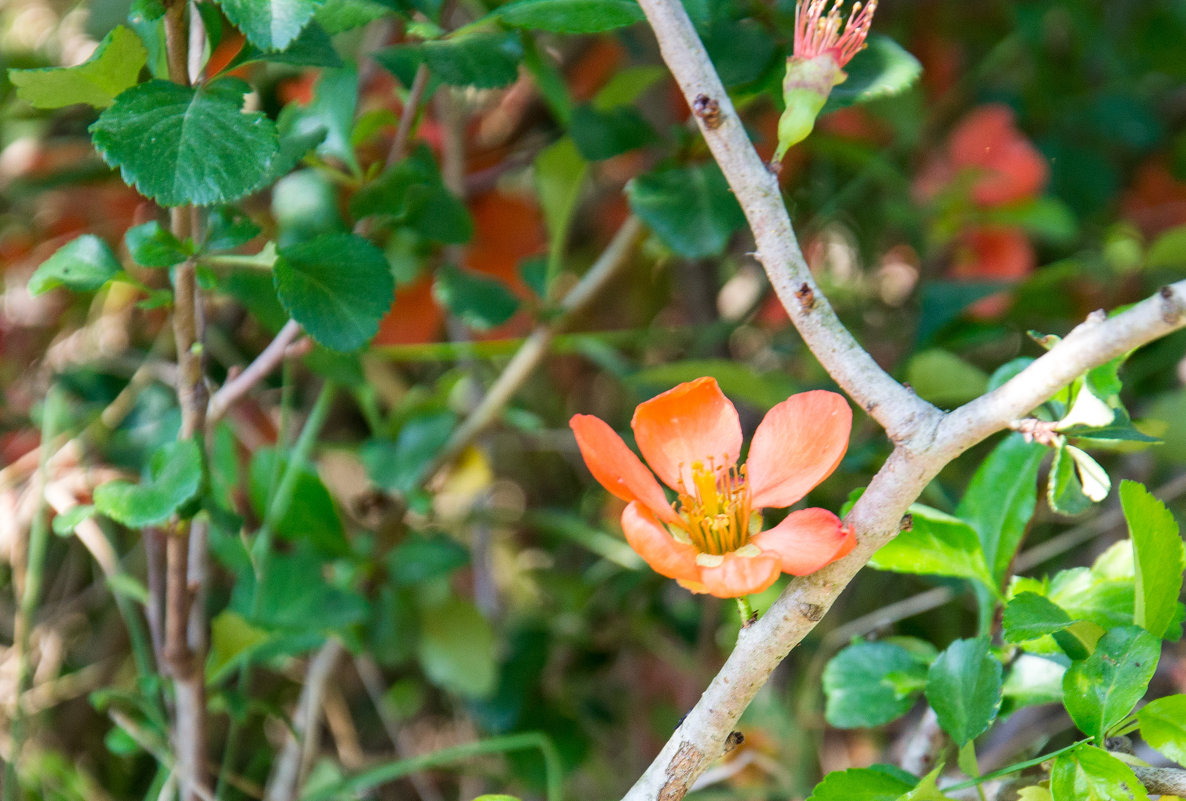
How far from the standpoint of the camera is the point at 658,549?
326mm

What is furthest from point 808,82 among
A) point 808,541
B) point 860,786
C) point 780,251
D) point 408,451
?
point 408,451

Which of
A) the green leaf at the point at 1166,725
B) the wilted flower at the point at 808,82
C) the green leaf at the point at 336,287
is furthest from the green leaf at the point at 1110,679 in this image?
the green leaf at the point at 336,287

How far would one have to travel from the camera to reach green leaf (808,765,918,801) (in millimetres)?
367

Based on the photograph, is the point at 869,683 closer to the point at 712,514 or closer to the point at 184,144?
the point at 712,514

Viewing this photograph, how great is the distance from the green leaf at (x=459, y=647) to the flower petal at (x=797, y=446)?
40 centimetres

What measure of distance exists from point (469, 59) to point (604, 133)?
5.3 inches

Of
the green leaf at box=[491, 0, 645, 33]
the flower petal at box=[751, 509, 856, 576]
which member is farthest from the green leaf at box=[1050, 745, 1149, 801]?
the green leaf at box=[491, 0, 645, 33]

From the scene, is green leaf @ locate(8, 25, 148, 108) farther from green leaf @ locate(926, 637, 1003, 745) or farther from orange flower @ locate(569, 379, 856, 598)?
green leaf @ locate(926, 637, 1003, 745)

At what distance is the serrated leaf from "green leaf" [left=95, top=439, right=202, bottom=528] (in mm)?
341

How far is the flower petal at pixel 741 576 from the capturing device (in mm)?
309

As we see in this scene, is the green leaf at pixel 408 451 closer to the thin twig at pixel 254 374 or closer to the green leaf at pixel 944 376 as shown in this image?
the thin twig at pixel 254 374

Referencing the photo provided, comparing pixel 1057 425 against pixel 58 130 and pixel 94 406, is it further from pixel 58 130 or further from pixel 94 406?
pixel 58 130

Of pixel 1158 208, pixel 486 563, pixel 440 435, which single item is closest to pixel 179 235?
pixel 440 435

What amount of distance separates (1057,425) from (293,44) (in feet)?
1.15
